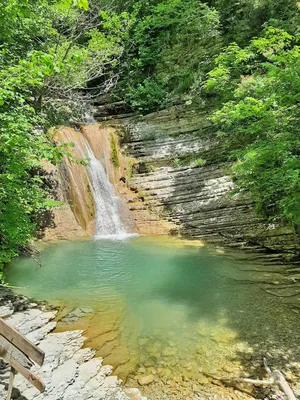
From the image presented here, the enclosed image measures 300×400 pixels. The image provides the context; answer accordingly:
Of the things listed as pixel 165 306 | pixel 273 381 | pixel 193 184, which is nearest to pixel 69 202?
pixel 193 184

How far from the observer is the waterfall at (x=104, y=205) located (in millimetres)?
11336

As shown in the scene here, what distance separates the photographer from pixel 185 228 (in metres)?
10.8

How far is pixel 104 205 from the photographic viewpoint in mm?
11992

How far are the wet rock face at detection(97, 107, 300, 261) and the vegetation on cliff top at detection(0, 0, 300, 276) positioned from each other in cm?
61

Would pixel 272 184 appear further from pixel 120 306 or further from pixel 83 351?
pixel 83 351

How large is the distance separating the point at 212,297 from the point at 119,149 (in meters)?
9.49

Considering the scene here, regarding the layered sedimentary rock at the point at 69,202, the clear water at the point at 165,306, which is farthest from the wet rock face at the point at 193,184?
the layered sedimentary rock at the point at 69,202

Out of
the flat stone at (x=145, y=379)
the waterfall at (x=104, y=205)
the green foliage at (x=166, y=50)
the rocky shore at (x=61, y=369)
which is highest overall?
the green foliage at (x=166, y=50)

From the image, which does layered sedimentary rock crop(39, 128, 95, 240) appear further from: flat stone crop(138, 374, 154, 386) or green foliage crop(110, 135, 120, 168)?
flat stone crop(138, 374, 154, 386)

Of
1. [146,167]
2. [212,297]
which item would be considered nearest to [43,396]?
[212,297]

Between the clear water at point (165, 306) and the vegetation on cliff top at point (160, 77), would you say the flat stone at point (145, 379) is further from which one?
the vegetation on cliff top at point (160, 77)

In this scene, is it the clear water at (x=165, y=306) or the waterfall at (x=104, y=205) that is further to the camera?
the waterfall at (x=104, y=205)

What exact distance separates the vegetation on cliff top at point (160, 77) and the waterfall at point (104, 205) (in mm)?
2265

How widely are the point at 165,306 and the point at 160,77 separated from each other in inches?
555
